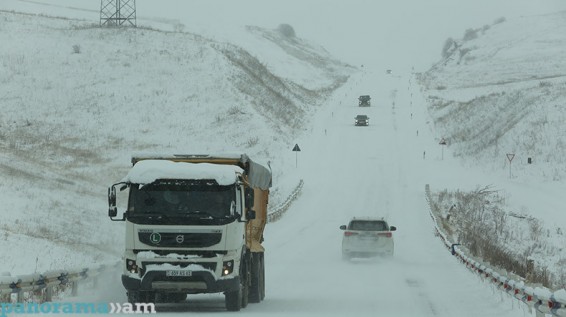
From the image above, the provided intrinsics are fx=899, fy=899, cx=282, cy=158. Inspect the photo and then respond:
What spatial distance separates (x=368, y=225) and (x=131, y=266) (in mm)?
16789

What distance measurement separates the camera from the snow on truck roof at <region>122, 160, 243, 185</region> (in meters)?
16.3

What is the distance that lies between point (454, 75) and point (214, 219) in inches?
4781

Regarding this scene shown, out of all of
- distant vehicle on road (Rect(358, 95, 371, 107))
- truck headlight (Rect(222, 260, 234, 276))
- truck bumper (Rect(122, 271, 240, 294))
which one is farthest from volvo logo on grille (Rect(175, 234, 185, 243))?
distant vehicle on road (Rect(358, 95, 371, 107))

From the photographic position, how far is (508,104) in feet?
258

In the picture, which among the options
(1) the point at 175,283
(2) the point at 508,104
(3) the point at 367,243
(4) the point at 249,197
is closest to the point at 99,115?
(2) the point at 508,104

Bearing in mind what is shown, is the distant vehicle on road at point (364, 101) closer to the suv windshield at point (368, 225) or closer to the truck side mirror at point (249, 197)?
the suv windshield at point (368, 225)

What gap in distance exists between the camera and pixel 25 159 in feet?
163

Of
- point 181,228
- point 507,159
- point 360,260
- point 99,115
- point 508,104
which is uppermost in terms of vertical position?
point 508,104

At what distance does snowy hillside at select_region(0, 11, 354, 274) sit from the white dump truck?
23.9 ft

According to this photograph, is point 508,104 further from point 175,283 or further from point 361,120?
point 175,283

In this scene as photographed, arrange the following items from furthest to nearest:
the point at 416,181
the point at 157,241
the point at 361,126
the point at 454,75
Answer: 1. the point at 454,75
2. the point at 361,126
3. the point at 416,181
4. the point at 157,241

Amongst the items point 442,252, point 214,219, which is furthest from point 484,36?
point 214,219

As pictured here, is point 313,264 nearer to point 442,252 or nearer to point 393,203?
point 442,252

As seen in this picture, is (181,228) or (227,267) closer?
(181,228)
